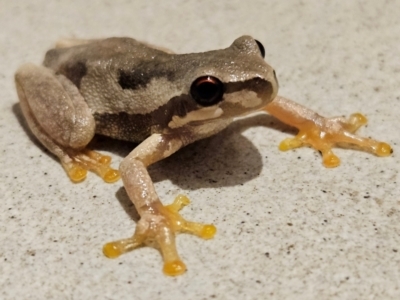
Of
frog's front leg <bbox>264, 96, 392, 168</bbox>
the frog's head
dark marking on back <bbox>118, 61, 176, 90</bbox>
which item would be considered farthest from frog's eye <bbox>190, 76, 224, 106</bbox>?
frog's front leg <bbox>264, 96, 392, 168</bbox>

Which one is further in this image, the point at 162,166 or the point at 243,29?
the point at 243,29

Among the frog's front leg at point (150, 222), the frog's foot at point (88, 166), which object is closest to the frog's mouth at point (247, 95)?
the frog's front leg at point (150, 222)

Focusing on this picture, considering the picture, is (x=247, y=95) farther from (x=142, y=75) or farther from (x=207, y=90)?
(x=142, y=75)

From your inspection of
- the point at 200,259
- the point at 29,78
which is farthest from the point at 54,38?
the point at 200,259

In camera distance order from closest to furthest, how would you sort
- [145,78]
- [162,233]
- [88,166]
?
[162,233], [145,78], [88,166]

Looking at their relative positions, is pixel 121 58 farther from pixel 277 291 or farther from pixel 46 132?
pixel 277 291

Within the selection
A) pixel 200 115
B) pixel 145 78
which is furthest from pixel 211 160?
pixel 145 78
